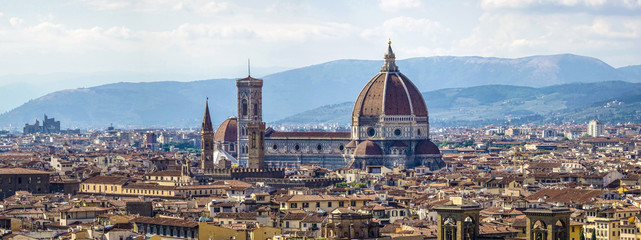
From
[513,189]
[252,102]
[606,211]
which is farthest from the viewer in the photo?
[252,102]

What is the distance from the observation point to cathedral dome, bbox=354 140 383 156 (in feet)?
531

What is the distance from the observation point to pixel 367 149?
162 metres

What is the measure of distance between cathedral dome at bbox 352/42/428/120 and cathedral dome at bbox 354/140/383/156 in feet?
21.2

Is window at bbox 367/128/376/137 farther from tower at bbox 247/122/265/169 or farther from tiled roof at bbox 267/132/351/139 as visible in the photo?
tower at bbox 247/122/265/169

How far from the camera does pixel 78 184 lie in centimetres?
11562

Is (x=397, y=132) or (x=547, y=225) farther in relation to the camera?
(x=397, y=132)

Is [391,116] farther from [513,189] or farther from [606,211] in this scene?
[606,211]

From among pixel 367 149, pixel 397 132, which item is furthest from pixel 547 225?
pixel 397 132

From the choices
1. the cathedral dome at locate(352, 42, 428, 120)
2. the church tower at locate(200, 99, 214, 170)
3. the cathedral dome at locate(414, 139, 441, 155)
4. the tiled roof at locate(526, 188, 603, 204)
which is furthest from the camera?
the cathedral dome at locate(352, 42, 428, 120)

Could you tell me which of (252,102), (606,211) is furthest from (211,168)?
(606,211)

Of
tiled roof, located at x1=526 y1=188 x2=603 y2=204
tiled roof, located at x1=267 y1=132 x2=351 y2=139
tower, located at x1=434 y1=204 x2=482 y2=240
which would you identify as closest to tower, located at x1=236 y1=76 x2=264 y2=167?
tiled roof, located at x1=267 y1=132 x2=351 y2=139

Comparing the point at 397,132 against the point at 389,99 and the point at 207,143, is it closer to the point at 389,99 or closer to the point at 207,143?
the point at 389,99

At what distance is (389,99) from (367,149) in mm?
10447

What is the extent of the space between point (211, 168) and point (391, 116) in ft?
131
